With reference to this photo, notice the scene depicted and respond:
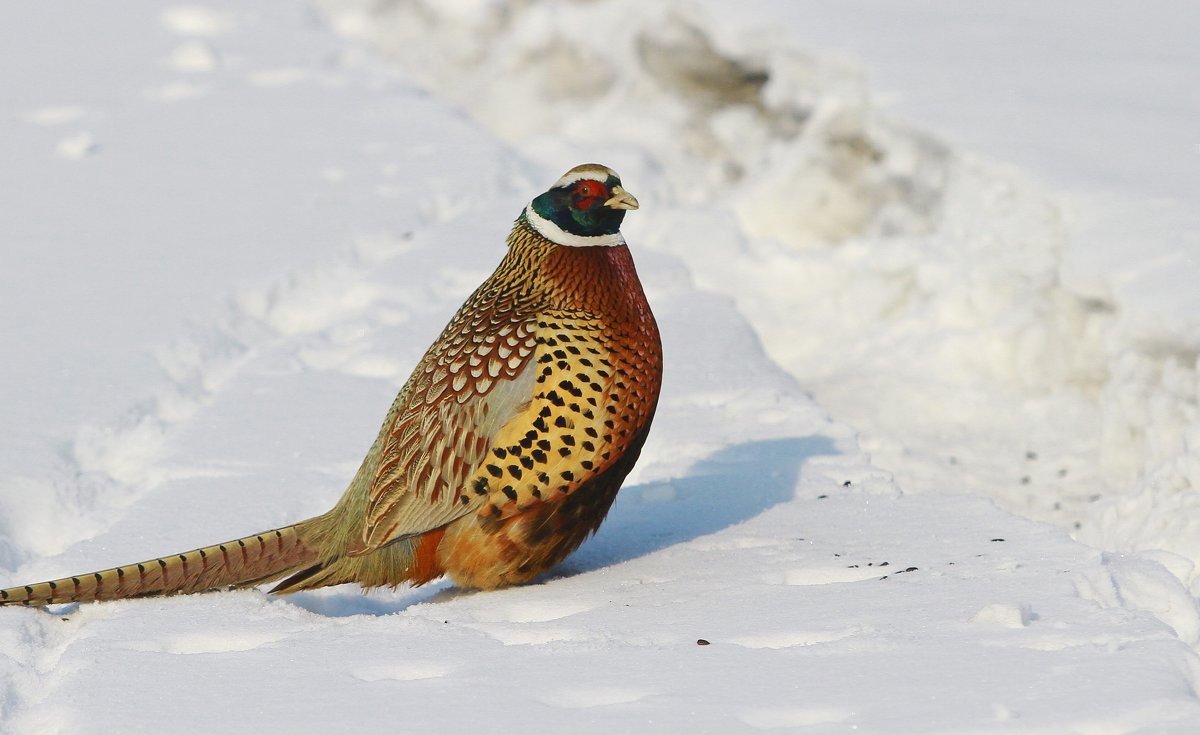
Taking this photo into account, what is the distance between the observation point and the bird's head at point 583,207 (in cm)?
389

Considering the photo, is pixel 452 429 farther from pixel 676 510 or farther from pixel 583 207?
pixel 676 510

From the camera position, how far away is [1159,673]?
2.74m

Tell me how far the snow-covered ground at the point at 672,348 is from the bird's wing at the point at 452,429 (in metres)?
0.26

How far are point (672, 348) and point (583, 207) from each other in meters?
1.88

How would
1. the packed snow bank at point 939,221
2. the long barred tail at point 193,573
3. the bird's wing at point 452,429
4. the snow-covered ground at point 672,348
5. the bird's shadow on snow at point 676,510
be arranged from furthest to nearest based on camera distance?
the packed snow bank at point 939,221
the bird's shadow on snow at point 676,510
the bird's wing at point 452,429
the long barred tail at point 193,573
the snow-covered ground at point 672,348

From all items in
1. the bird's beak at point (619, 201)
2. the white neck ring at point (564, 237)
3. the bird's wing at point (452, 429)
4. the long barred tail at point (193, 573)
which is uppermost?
the bird's beak at point (619, 201)

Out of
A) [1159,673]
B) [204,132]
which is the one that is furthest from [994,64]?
[1159,673]

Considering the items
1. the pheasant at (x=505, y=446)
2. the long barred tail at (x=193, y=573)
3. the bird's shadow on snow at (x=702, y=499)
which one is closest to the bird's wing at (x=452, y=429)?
the pheasant at (x=505, y=446)

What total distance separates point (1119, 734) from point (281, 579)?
2.25 meters

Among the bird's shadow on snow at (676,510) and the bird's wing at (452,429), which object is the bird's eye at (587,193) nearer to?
the bird's wing at (452,429)

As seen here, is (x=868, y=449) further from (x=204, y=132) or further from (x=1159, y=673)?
(x=204, y=132)

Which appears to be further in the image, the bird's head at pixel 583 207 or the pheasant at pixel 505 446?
the bird's head at pixel 583 207

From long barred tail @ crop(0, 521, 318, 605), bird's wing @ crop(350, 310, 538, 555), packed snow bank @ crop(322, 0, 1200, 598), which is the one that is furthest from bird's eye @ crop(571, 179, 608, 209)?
packed snow bank @ crop(322, 0, 1200, 598)

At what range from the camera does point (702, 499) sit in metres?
4.48
